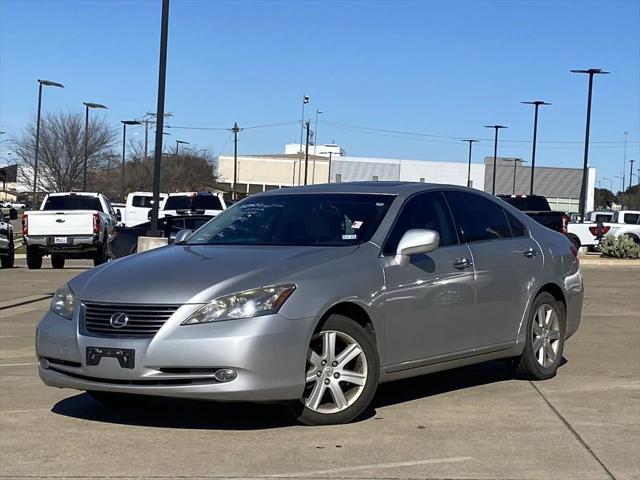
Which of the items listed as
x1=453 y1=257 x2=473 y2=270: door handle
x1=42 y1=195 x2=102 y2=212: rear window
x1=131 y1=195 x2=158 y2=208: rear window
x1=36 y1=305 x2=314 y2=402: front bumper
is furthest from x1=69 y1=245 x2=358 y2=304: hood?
x1=131 y1=195 x2=158 y2=208: rear window

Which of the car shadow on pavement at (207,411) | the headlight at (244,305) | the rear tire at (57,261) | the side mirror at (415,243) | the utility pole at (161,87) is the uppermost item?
the utility pole at (161,87)

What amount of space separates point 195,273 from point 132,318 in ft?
1.57

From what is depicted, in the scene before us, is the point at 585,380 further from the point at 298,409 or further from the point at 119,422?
the point at 119,422

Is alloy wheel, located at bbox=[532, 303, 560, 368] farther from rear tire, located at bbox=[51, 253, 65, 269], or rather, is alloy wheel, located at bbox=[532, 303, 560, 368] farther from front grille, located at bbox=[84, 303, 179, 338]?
rear tire, located at bbox=[51, 253, 65, 269]

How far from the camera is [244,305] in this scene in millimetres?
5531

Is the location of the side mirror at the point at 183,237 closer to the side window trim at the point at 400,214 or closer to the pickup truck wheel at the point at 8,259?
the side window trim at the point at 400,214

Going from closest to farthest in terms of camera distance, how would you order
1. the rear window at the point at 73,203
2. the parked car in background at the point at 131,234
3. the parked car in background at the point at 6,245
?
1. the parked car in background at the point at 131,234
2. the parked car in background at the point at 6,245
3. the rear window at the point at 73,203

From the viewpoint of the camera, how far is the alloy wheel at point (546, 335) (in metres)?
7.64

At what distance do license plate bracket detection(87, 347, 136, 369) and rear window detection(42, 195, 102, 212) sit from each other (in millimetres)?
18475

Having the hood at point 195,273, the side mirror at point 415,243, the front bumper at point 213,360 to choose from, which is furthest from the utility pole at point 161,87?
the front bumper at point 213,360

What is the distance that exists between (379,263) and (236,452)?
5.38 feet

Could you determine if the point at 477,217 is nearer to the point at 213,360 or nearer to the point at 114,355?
the point at 213,360

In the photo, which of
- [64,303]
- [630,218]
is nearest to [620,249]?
[630,218]

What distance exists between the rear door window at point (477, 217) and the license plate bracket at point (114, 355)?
110 inches
